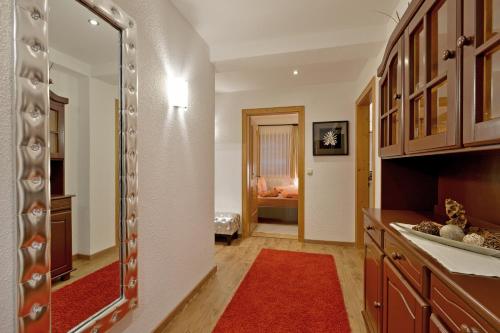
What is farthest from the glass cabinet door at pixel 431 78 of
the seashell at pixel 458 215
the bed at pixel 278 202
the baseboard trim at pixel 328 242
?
the bed at pixel 278 202

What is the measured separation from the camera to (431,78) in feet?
3.49

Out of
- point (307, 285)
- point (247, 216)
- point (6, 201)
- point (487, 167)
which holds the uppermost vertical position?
point (487, 167)

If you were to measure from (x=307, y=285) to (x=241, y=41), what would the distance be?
8.56 feet

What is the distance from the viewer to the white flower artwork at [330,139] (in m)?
3.71

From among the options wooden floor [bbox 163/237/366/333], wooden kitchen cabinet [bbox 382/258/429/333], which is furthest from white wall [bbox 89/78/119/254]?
wooden kitchen cabinet [bbox 382/258/429/333]

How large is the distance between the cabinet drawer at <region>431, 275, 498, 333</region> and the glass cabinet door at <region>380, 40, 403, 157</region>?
0.81 metres

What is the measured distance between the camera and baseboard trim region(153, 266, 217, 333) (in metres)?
1.79

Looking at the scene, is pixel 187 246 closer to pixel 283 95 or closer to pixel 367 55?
pixel 367 55

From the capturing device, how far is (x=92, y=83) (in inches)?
51.0

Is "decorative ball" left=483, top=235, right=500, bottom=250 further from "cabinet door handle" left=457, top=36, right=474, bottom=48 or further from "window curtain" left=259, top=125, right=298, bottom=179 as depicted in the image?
"window curtain" left=259, top=125, right=298, bottom=179

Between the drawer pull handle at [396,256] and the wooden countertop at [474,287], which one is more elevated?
the wooden countertop at [474,287]

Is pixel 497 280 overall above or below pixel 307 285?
above

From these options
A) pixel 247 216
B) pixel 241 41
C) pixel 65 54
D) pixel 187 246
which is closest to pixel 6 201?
pixel 65 54

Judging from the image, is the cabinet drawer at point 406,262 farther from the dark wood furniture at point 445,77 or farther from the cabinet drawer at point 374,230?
the dark wood furniture at point 445,77
